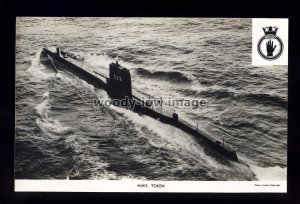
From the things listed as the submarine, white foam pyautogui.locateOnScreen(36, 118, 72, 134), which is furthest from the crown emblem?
white foam pyautogui.locateOnScreen(36, 118, 72, 134)

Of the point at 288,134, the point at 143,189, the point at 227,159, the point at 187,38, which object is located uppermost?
the point at 187,38

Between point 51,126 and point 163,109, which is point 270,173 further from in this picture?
point 51,126

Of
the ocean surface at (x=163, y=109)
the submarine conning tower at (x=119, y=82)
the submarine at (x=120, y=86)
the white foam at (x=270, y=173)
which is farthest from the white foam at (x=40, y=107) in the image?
the white foam at (x=270, y=173)

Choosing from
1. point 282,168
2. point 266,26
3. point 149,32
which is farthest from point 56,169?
point 266,26

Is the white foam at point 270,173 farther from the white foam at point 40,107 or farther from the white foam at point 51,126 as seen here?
the white foam at point 40,107

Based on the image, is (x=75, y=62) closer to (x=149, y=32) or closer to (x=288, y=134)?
(x=149, y=32)

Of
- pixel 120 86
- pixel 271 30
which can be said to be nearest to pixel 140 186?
pixel 120 86
